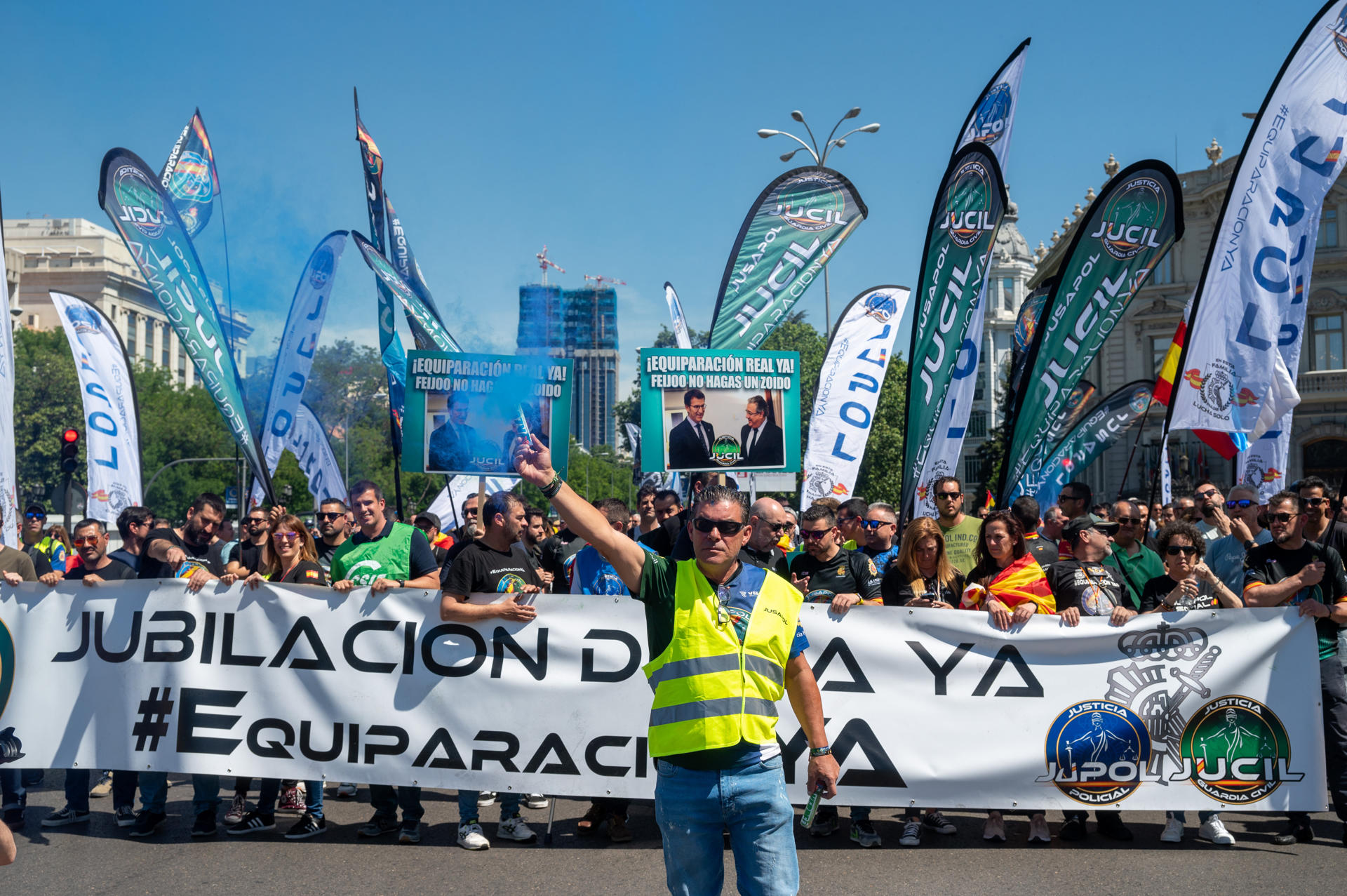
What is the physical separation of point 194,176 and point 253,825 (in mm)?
9470

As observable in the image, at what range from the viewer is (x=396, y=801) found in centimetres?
665

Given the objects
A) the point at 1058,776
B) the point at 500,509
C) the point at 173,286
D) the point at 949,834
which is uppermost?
the point at 173,286

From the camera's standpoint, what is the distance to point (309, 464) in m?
14.4

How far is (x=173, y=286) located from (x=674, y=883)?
30.9 ft

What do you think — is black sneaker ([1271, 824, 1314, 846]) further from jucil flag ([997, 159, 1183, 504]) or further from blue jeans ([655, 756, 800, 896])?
jucil flag ([997, 159, 1183, 504])

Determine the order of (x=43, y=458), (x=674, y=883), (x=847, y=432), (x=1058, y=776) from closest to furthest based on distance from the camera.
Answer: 1. (x=674, y=883)
2. (x=1058, y=776)
3. (x=847, y=432)
4. (x=43, y=458)

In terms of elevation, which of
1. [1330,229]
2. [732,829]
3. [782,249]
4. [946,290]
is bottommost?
[732,829]

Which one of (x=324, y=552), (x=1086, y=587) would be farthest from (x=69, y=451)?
(x=1086, y=587)

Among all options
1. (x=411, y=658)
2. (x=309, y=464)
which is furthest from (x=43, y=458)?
(x=411, y=658)

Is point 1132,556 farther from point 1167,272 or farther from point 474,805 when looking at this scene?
→ point 1167,272

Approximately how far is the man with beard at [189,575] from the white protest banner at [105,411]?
179 inches

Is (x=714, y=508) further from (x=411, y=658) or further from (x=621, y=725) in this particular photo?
(x=411, y=658)

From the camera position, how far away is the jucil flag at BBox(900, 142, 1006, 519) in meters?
10.7

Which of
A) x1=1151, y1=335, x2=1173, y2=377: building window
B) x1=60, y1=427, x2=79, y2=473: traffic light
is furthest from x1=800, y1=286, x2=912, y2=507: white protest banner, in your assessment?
x1=1151, y1=335, x2=1173, y2=377: building window
